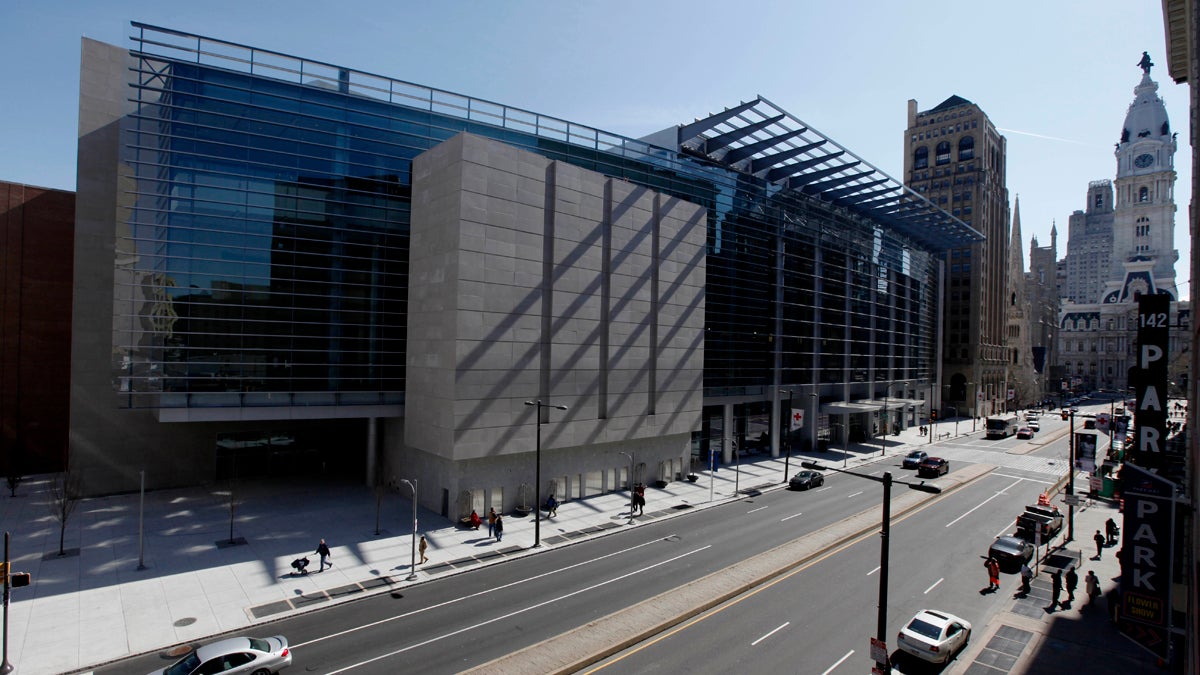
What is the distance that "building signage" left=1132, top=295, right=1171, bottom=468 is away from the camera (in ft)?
74.5

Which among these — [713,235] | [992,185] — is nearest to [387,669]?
[713,235]

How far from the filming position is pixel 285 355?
118 feet

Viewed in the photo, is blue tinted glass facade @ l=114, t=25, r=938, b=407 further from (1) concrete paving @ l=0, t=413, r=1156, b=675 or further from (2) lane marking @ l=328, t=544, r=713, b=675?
(2) lane marking @ l=328, t=544, r=713, b=675

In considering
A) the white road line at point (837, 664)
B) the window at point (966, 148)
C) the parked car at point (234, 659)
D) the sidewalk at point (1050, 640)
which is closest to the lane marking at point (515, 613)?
the parked car at point (234, 659)

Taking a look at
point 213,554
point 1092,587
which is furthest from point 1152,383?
point 213,554

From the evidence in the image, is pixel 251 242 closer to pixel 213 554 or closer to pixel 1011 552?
pixel 213 554

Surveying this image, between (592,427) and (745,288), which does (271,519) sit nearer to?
(592,427)

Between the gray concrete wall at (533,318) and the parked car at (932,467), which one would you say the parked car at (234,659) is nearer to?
the gray concrete wall at (533,318)

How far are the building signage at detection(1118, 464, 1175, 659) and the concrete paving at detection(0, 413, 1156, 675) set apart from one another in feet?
14.7

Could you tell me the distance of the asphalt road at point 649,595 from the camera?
18469 mm

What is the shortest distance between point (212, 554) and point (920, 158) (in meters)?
120

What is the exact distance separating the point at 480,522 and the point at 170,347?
64.9ft

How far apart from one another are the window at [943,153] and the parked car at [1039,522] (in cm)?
8968

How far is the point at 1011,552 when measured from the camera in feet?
88.6
